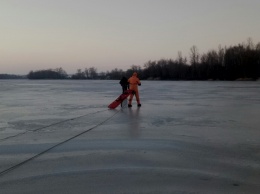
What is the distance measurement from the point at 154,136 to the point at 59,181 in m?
3.59

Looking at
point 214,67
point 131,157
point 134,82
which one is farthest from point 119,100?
point 214,67

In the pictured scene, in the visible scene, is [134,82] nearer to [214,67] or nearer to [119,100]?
[119,100]

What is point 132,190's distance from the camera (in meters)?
4.11

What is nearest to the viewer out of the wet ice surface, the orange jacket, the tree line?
the wet ice surface

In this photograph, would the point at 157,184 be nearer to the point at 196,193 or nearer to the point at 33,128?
the point at 196,193

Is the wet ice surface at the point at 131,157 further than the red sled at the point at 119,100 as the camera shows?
No

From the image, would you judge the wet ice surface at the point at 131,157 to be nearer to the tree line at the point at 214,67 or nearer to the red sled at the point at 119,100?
the red sled at the point at 119,100

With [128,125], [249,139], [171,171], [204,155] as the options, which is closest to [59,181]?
[171,171]

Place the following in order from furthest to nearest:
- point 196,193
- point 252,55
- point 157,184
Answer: point 252,55 → point 157,184 → point 196,193

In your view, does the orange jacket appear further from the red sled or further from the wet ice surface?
the wet ice surface

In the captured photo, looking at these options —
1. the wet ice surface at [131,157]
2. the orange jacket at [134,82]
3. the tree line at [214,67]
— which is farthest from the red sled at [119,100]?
the tree line at [214,67]

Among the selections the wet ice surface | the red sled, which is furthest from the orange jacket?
the wet ice surface

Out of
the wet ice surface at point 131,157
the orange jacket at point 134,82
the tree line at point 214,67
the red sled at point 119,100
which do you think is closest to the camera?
the wet ice surface at point 131,157

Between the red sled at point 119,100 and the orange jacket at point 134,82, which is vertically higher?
the orange jacket at point 134,82
